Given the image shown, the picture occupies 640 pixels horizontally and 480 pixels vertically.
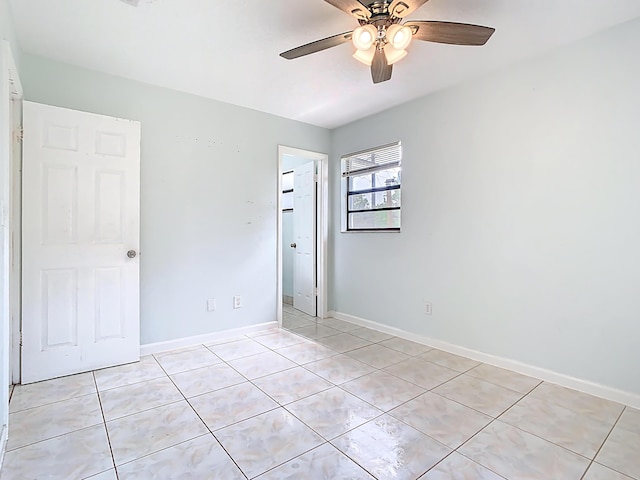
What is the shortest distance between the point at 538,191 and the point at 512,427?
5.34 feet

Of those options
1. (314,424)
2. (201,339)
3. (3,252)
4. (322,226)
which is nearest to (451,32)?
(314,424)

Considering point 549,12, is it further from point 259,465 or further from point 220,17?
point 259,465

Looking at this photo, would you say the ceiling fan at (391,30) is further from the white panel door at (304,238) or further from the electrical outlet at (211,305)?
the white panel door at (304,238)

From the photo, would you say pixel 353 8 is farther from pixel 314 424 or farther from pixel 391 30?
pixel 314 424

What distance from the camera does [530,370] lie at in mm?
2525

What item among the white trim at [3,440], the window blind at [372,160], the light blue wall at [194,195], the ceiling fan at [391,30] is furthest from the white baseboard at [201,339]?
the ceiling fan at [391,30]

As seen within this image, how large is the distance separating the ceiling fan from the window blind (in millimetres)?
1567

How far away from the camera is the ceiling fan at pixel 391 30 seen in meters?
1.69

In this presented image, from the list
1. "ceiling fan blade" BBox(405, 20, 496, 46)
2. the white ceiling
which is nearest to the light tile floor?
"ceiling fan blade" BBox(405, 20, 496, 46)

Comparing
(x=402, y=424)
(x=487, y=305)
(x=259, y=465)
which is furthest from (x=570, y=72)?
(x=259, y=465)

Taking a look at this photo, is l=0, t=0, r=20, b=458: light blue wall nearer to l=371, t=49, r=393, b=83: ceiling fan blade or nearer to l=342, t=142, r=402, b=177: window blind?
l=371, t=49, r=393, b=83: ceiling fan blade

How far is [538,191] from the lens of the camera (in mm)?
2473

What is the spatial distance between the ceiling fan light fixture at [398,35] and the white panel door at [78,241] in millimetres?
2129

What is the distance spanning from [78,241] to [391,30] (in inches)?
103
